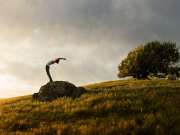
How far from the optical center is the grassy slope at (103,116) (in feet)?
68.5

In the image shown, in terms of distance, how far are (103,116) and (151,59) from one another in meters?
71.5

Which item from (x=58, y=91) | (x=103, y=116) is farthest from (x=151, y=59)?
(x=103, y=116)

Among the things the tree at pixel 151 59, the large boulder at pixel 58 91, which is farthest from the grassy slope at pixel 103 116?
the tree at pixel 151 59

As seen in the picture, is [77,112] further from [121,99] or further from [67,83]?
[67,83]

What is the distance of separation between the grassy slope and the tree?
63.1 m

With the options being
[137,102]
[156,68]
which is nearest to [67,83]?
[137,102]

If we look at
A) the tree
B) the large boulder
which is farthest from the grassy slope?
the tree

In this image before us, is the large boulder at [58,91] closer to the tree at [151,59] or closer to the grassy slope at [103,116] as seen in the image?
the grassy slope at [103,116]

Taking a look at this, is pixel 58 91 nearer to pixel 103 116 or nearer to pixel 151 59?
pixel 103 116

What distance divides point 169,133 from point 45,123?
7497mm

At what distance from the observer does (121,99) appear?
30.1m

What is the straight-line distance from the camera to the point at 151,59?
9512 cm

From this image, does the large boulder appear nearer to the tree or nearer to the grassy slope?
the grassy slope

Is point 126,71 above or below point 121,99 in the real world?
above
